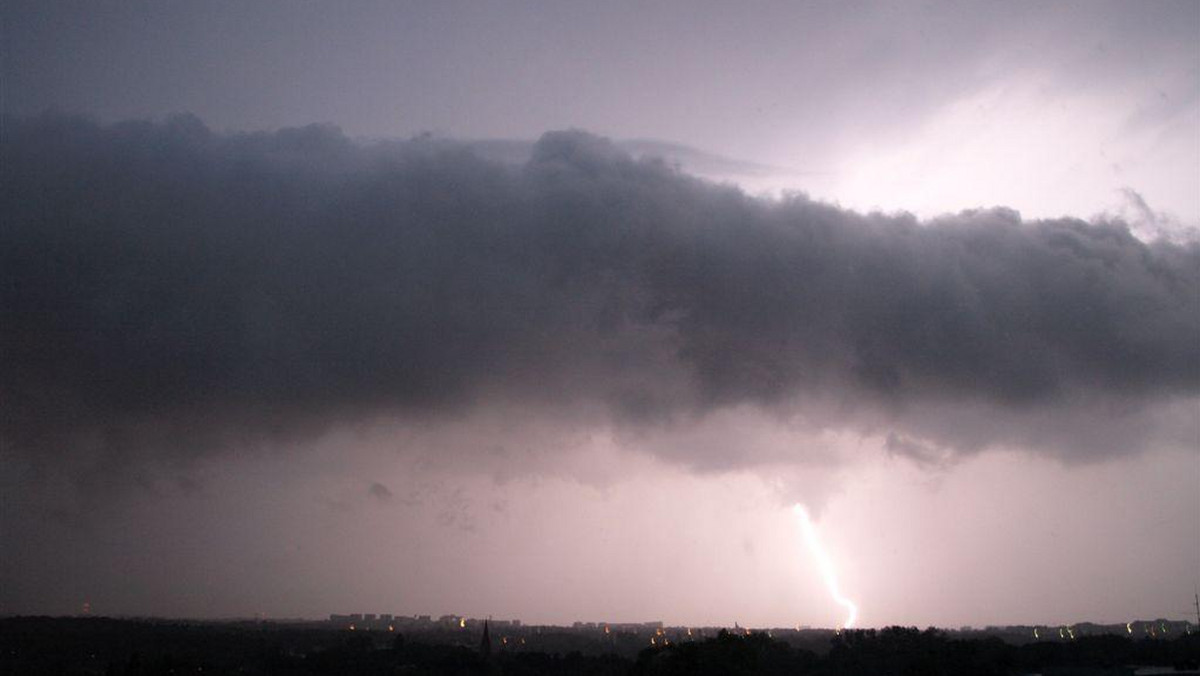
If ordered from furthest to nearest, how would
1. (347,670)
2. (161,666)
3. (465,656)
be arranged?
(465,656)
(347,670)
(161,666)

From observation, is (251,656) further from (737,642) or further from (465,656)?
(737,642)

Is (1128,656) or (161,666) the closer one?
(1128,656)

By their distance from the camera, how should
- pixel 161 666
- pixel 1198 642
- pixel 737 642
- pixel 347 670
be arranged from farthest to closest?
pixel 347 670 < pixel 161 666 < pixel 1198 642 < pixel 737 642

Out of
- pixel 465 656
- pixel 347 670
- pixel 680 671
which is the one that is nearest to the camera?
pixel 680 671

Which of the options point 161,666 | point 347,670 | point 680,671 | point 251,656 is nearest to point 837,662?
point 680,671

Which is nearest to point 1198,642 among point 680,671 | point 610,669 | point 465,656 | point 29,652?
point 680,671

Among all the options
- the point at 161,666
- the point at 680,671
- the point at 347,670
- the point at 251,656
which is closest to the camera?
the point at 680,671

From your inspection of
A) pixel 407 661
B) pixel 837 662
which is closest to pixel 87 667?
pixel 407 661

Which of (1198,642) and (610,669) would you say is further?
(610,669)

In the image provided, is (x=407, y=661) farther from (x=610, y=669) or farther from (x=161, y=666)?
(x=161, y=666)
